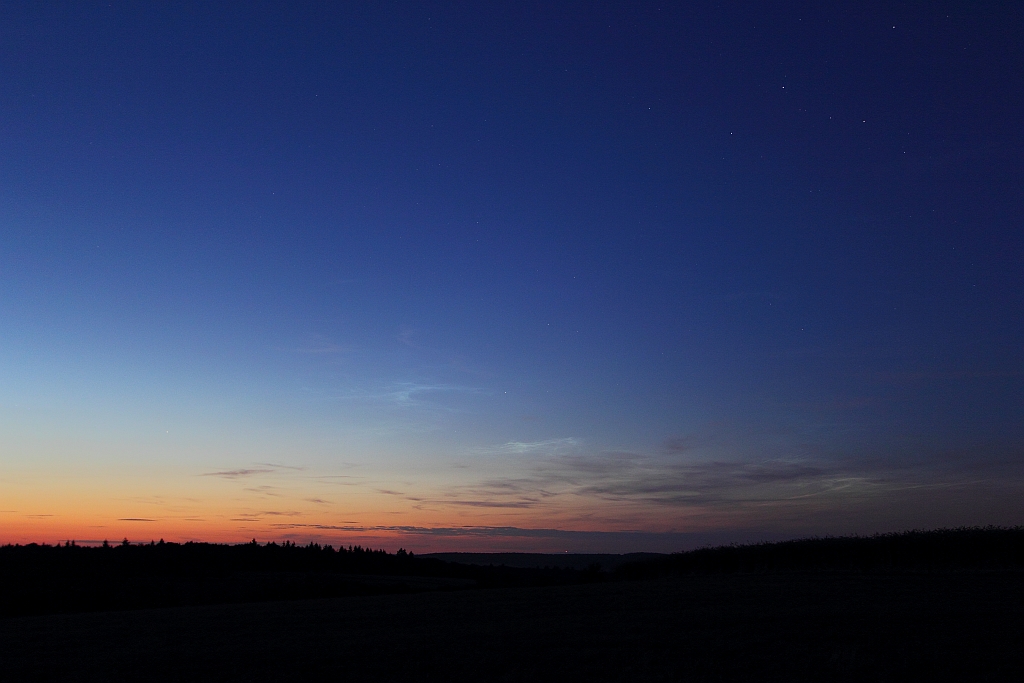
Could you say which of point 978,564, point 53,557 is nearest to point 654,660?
point 978,564

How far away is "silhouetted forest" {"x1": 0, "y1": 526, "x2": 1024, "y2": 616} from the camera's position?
150 ft

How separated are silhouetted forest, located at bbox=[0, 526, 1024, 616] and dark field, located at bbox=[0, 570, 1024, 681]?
11.7 metres

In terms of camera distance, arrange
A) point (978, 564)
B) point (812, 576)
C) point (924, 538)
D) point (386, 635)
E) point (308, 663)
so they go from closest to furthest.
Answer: point (308, 663) < point (386, 635) < point (812, 576) < point (978, 564) < point (924, 538)

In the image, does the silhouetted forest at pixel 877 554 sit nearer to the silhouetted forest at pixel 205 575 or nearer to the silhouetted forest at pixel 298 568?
the silhouetted forest at pixel 298 568

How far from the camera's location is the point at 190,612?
1378 inches

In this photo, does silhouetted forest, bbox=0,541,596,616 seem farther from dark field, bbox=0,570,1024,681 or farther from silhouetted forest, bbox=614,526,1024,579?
dark field, bbox=0,570,1024,681

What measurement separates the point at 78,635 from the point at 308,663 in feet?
42.1

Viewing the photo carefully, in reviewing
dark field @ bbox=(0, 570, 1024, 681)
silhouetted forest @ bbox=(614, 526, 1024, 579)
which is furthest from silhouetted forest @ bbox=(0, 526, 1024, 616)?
dark field @ bbox=(0, 570, 1024, 681)

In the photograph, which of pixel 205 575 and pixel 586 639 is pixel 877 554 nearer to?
pixel 586 639

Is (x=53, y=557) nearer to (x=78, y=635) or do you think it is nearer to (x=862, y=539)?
(x=78, y=635)

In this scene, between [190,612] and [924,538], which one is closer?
[190,612]

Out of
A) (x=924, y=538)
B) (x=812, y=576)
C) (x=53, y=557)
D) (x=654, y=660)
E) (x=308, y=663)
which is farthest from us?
(x=53, y=557)

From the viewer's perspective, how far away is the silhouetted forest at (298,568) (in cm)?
4583

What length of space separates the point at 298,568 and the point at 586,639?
3608 inches
